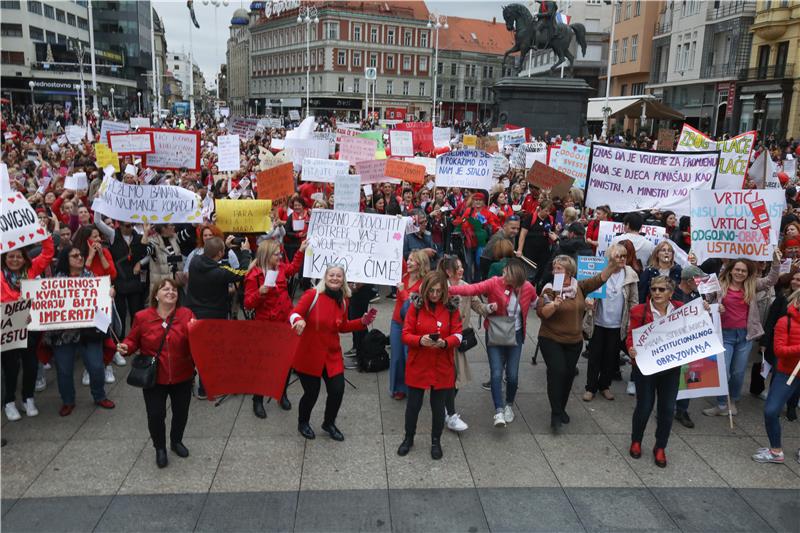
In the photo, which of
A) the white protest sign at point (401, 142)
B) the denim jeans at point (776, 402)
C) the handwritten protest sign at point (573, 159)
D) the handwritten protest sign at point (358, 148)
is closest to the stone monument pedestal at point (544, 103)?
the white protest sign at point (401, 142)

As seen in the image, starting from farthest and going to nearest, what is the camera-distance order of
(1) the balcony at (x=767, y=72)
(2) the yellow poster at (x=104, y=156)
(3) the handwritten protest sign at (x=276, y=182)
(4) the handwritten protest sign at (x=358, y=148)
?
(1) the balcony at (x=767, y=72) → (4) the handwritten protest sign at (x=358, y=148) → (2) the yellow poster at (x=104, y=156) → (3) the handwritten protest sign at (x=276, y=182)

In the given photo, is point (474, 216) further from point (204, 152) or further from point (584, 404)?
point (204, 152)

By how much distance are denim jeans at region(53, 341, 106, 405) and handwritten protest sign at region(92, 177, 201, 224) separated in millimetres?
1986

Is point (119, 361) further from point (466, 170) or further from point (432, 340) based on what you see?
point (466, 170)

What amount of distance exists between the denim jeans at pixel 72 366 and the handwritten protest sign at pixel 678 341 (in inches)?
202

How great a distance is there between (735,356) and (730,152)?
5.72 m

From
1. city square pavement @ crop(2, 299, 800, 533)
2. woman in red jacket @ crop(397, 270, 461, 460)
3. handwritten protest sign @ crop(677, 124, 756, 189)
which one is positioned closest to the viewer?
city square pavement @ crop(2, 299, 800, 533)

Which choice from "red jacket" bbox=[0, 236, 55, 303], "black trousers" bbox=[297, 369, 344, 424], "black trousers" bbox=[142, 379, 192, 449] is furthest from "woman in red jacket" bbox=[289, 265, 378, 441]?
"red jacket" bbox=[0, 236, 55, 303]

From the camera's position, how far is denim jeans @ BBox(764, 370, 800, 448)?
5.67m

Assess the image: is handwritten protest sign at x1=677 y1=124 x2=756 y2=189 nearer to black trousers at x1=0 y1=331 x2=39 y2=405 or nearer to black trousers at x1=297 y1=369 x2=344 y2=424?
black trousers at x1=297 y1=369 x2=344 y2=424

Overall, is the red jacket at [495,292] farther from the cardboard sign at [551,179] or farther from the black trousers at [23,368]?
the cardboard sign at [551,179]

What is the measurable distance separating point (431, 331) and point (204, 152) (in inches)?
659

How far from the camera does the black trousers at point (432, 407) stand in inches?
224

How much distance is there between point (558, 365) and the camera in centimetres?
621
